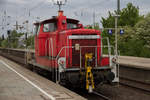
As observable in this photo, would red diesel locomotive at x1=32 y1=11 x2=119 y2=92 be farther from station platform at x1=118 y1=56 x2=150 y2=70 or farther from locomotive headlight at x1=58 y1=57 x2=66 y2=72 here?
station platform at x1=118 y1=56 x2=150 y2=70

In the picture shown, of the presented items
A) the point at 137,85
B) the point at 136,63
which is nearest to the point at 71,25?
the point at 137,85

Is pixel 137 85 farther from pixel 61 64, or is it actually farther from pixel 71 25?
pixel 61 64

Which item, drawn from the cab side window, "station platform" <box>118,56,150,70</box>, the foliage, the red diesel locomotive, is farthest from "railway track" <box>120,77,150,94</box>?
the foliage

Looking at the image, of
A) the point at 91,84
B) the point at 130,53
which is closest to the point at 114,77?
the point at 91,84

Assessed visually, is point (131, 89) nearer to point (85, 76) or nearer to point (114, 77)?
point (114, 77)

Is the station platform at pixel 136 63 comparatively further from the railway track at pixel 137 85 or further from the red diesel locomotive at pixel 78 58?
the red diesel locomotive at pixel 78 58

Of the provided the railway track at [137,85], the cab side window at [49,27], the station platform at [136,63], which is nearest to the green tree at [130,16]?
the station platform at [136,63]

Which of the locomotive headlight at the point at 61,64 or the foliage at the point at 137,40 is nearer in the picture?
the locomotive headlight at the point at 61,64

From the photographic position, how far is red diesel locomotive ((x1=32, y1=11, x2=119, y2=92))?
7.63 metres

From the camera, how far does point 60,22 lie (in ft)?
29.7

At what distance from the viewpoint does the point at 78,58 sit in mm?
8227

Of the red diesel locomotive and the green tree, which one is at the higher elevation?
the green tree

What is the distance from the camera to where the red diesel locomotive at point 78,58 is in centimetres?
763

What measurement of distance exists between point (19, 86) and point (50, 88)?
1.37 meters
